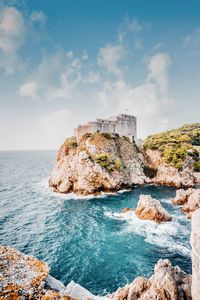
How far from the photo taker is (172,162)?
60875 mm

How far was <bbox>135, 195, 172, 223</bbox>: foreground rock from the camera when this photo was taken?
3234cm

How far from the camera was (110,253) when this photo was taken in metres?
24.0

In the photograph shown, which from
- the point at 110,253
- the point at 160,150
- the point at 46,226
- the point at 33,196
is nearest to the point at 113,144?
the point at 160,150

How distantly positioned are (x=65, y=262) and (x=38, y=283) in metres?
15.5

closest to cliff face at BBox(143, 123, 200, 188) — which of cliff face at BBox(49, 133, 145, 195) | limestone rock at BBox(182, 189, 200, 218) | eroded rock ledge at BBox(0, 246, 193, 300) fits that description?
cliff face at BBox(49, 133, 145, 195)

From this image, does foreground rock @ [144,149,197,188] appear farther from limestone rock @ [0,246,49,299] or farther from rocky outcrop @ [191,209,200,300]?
limestone rock @ [0,246,49,299]

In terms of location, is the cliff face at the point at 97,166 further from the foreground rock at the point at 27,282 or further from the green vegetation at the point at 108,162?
the foreground rock at the point at 27,282

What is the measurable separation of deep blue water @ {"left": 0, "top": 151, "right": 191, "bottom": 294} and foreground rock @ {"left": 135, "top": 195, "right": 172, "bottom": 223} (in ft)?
3.55

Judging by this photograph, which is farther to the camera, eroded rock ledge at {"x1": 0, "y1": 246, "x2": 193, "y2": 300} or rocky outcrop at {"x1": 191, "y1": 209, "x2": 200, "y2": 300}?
rocky outcrop at {"x1": 191, "y1": 209, "x2": 200, "y2": 300}

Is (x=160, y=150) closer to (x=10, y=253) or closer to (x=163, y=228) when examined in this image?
(x=163, y=228)

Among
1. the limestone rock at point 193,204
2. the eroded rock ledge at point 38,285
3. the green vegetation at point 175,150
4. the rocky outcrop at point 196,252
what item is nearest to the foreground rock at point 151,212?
the limestone rock at point 193,204

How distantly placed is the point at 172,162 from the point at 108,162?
18.9 meters

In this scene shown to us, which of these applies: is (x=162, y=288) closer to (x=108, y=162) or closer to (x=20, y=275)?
(x=20, y=275)

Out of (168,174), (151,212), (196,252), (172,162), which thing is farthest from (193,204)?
(196,252)
